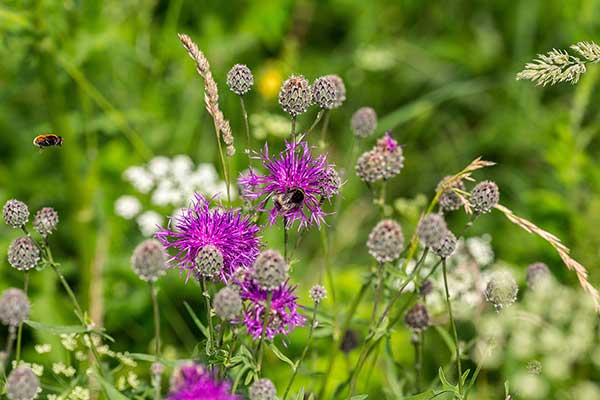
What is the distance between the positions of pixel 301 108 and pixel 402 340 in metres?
1.84

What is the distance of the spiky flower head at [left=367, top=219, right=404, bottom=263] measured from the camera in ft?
5.29

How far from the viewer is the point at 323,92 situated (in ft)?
6.33

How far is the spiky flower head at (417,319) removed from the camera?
2.18m

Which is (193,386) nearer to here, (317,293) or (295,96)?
(317,293)

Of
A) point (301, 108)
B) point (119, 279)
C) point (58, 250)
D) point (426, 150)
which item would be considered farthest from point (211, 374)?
point (426, 150)

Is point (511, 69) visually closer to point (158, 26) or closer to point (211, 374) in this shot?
point (158, 26)

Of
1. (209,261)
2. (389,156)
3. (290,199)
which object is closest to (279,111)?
(389,156)

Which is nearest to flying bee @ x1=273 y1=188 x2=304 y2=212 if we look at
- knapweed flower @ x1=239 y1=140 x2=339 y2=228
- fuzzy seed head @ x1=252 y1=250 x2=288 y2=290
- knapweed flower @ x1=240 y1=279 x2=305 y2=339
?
knapweed flower @ x1=239 y1=140 x2=339 y2=228

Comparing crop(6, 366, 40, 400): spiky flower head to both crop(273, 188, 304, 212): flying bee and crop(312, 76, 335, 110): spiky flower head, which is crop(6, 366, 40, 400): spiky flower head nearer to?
crop(273, 188, 304, 212): flying bee

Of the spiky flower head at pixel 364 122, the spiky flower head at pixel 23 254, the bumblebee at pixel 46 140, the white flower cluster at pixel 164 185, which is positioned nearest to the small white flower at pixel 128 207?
the white flower cluster at pixel 164 185

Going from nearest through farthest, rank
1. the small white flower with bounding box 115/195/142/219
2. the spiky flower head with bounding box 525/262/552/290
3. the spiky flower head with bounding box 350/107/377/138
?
the spiky flower head with bounding box 525/262/552/290 → the spiky flower head with bounding box 350/107/377/138 → the small white flower with bounding box 115/195/142/219

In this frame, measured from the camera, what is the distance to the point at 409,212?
288 centimetres

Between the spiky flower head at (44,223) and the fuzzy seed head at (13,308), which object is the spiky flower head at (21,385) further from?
the spiky flower head at (44,223)

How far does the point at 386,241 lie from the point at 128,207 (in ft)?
6.98
